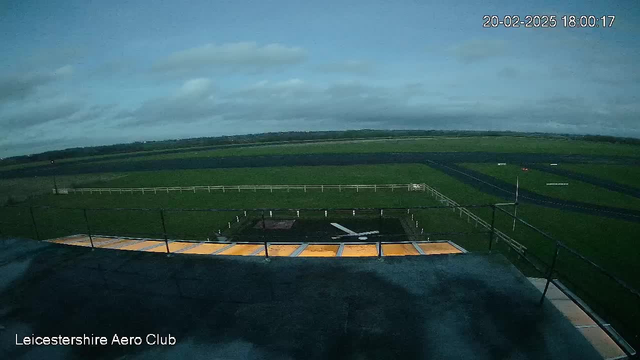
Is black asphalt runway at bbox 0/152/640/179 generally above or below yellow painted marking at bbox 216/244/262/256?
below

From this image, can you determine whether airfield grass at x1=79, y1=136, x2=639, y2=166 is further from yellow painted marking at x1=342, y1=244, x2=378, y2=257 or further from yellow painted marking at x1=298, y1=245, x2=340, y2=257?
yellow painted marking at x1=342, y1=244, x2=378, y2=257

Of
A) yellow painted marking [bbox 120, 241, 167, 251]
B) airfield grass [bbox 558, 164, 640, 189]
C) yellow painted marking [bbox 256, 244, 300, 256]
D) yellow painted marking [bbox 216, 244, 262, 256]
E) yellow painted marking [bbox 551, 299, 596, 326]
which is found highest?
yellow painted marking [bbox 216, 244, 262, 256]

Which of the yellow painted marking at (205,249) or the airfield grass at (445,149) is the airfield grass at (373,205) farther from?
the airfield grass at (445,149)

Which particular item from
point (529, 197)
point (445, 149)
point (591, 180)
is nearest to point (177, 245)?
point (529, 197)

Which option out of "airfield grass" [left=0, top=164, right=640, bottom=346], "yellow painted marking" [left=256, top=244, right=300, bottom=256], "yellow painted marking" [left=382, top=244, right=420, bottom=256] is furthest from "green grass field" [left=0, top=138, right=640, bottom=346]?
"yellow painted marking" [left=256, top=244, right=300, bottom=256]

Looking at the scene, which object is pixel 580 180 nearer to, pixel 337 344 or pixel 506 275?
pixel 506 275

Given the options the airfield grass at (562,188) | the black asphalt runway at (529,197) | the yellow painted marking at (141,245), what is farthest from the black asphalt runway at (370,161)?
the yellow painted marking at (141,245)
